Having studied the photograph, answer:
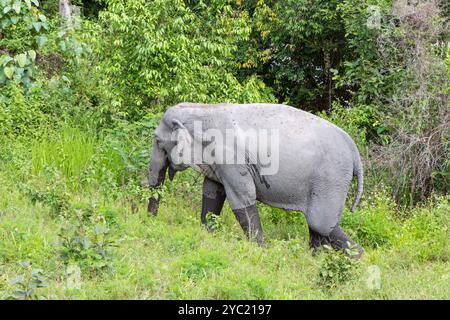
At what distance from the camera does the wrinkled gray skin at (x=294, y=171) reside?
26.9 feet

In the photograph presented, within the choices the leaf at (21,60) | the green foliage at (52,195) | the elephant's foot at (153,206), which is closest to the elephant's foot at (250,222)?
the elephant's foot at (153,206)

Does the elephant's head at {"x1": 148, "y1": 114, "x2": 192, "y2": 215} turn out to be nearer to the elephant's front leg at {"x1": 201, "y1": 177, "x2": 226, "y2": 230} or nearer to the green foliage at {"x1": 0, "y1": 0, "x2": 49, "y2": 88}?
the elephant's front leg at {"x1": 201, "y1": 177, "x2": 226, "y2": 230}

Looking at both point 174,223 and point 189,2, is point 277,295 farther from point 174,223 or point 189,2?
point 189,2

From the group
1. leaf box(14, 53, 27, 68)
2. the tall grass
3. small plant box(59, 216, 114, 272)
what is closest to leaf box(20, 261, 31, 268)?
small plant box(59, 216, 114, 272)

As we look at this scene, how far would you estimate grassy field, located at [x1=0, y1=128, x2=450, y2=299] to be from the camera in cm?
641

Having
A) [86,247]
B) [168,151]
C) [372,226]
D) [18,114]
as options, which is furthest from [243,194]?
[18,114]

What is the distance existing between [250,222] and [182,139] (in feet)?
3.66

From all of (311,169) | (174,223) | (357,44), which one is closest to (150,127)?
(174,223)

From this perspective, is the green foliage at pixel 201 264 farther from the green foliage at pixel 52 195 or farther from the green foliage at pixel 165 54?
the green foliage at pixel 165 54

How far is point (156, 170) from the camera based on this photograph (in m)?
8.86

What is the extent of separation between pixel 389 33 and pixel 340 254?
5136mm

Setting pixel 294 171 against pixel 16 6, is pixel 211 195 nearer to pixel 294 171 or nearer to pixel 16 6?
pixel 294 171

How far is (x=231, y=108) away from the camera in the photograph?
8438 millimetres

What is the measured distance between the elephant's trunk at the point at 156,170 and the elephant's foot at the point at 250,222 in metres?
1.04
